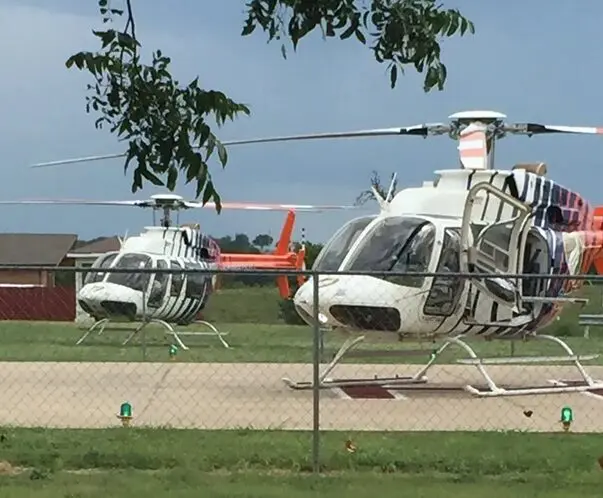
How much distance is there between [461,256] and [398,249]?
0.72 m

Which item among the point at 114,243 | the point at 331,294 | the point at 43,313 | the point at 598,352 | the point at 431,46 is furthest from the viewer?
the point at 114,243

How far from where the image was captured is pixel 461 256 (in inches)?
549

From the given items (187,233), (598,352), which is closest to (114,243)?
(187,233)

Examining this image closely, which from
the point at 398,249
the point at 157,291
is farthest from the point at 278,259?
the point at 398,249

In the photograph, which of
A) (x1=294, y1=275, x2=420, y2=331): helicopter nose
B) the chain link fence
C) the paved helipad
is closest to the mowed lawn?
the chain link fence

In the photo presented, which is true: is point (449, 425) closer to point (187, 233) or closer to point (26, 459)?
point (26, 459)

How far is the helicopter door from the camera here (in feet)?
45.7

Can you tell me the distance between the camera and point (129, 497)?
7.52 m

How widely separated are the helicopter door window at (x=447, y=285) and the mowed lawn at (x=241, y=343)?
12.7 ft

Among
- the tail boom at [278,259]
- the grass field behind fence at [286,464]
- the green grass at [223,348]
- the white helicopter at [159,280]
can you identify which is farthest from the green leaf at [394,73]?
the tail boom at [278,259]

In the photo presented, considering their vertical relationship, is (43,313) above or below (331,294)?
below

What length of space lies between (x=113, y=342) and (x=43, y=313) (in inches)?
712

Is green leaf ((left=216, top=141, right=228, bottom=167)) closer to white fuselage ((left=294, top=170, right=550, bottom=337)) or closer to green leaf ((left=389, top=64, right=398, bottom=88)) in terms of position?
green leaf ((left=389, top=64, right=398, bottom=88))

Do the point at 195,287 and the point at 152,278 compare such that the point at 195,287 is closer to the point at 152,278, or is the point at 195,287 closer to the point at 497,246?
the point at 152,278
